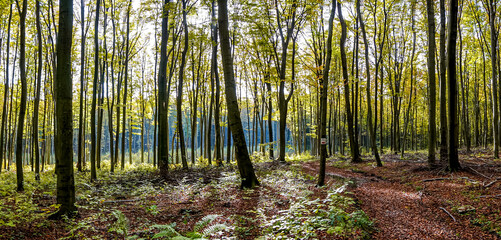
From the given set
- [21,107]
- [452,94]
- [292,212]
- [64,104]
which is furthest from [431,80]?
[21,107]

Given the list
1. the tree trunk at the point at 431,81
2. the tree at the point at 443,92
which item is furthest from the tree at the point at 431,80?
the tree at the point at 443,92

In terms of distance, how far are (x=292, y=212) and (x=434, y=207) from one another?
2.89m

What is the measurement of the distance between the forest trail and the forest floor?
0.01 metres

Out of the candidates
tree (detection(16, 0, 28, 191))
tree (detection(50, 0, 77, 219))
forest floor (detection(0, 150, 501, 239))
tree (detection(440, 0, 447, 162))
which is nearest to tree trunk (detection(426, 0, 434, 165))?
tree (detection(440, 0, 447, 162))

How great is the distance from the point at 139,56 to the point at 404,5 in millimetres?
19718

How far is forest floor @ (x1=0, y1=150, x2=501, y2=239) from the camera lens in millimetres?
4117

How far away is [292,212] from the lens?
5.06 metres

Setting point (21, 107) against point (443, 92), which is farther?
point (443, 92)

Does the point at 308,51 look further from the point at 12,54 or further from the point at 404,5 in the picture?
the point at 12,54

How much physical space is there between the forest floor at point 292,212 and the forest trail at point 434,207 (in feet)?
0.05

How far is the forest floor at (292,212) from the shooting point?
4117 mm

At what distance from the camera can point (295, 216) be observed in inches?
188

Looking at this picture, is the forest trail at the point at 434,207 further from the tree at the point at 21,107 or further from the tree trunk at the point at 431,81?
the tree at the point at 21,107

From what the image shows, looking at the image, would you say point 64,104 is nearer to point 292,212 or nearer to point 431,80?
point 292,212
